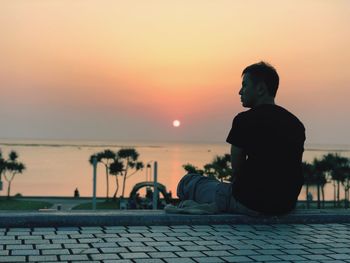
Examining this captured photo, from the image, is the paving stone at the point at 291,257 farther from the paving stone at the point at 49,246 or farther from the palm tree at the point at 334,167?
the palm tree at the point at 334,167

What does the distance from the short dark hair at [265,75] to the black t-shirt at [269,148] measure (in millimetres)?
280

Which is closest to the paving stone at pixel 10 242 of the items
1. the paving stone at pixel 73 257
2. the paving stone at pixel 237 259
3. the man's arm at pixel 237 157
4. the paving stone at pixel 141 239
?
the paving stone at pixel 73 257

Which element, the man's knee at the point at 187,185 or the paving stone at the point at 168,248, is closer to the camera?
the paving stone at the point at 168,248

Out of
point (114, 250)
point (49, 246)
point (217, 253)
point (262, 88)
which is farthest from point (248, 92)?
point (49, 246)

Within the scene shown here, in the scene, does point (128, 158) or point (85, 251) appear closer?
point (85, 251)

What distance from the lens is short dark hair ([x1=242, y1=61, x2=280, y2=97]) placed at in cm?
633

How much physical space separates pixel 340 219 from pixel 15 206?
49.2m

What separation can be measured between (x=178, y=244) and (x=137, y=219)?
4.23 feet

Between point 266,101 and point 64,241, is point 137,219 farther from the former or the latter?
point 266,101

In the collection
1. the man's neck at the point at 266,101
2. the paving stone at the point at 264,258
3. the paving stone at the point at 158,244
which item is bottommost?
the paving stone at the point at 264,258

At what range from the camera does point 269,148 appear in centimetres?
609

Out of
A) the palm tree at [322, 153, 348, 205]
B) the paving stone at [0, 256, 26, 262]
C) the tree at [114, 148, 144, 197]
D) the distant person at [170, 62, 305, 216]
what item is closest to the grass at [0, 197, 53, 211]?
the tree at [114, 148, 144, 197]

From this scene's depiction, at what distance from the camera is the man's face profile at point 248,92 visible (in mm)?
6340

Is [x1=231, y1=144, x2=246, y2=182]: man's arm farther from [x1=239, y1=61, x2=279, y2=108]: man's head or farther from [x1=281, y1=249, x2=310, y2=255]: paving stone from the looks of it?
[x1=281, y1=249, x2=310, y2=255]: paving stone
